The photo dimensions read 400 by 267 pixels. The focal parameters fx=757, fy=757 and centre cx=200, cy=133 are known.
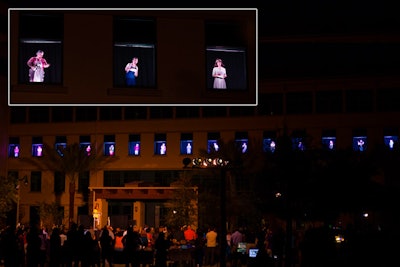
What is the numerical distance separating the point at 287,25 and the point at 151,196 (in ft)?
118

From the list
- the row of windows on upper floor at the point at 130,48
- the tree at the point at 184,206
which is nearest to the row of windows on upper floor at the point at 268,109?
the tree at the point at 184,206

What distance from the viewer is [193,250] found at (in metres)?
25.7

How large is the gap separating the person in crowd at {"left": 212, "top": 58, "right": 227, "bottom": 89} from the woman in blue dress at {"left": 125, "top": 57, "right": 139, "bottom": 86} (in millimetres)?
1559

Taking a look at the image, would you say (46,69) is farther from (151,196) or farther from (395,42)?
(151,196)

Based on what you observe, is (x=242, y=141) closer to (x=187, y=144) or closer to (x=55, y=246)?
(x=187, y=144)

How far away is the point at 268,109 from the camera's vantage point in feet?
171

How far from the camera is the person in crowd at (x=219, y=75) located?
15211 mm

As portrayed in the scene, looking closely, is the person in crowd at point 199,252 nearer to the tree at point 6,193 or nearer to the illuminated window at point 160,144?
the tree at point 6,193

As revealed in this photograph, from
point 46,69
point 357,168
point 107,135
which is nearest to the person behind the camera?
point 46,69

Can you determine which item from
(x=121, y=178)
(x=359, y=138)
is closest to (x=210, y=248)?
(x=359, y=138)

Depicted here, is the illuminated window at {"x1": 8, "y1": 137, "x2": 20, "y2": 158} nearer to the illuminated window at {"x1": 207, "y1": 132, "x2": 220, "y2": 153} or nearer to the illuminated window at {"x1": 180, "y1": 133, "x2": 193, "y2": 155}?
the illuminated window at {"x1": 180, "y1": 133, "x2": 193, "y2": 155}

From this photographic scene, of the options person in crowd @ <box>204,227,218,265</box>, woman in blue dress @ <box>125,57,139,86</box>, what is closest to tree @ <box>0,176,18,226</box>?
person in crowd @ <box>204,227,218,265</box>

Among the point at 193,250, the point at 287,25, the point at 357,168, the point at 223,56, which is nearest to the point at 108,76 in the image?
the point at 223,56

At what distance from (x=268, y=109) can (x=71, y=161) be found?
13806mm
